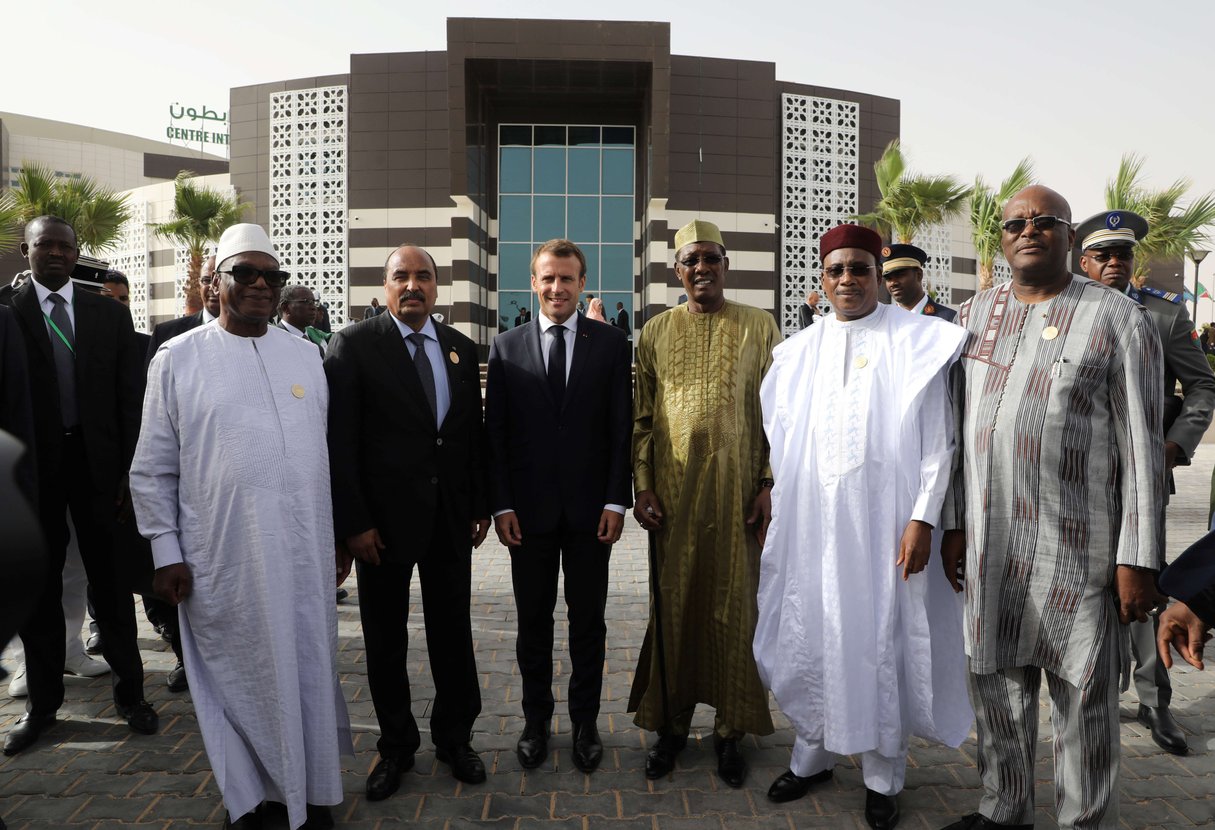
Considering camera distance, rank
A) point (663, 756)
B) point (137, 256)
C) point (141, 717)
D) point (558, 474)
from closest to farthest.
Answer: point (663, 756) < point (558, 474) < point (141, 717) < point (137, 256)

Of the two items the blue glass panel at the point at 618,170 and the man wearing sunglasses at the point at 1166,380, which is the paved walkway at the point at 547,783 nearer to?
the man wearing sunglasses at the point at 1166,380

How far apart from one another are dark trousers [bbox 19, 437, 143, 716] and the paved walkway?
0.23 m

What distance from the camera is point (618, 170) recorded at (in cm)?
2645

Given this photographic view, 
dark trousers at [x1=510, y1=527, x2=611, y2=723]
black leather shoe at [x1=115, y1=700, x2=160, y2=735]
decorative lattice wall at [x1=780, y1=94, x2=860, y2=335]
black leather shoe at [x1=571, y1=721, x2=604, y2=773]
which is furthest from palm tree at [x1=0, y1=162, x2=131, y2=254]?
decorative lattice wall at [x1=780, y1=94, x2=860, y2=335]

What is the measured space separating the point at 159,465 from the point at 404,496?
0.89 meters

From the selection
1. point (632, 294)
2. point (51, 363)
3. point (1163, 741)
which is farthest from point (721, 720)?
point (632, 294)

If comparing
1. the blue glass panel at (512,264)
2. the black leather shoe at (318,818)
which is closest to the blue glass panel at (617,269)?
the blue glass panel at (512,264)

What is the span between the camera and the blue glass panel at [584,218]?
2680 cm

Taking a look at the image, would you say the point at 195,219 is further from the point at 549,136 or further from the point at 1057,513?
the point at 1057,513

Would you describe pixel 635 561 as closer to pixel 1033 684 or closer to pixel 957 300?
pixel 1033 684

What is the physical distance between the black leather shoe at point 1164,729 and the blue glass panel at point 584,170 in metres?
24.8

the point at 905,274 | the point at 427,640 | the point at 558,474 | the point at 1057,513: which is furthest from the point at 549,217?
the point at 1057,513

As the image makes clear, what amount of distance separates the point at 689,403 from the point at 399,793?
2001 millimetres

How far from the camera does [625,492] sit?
354 cm
